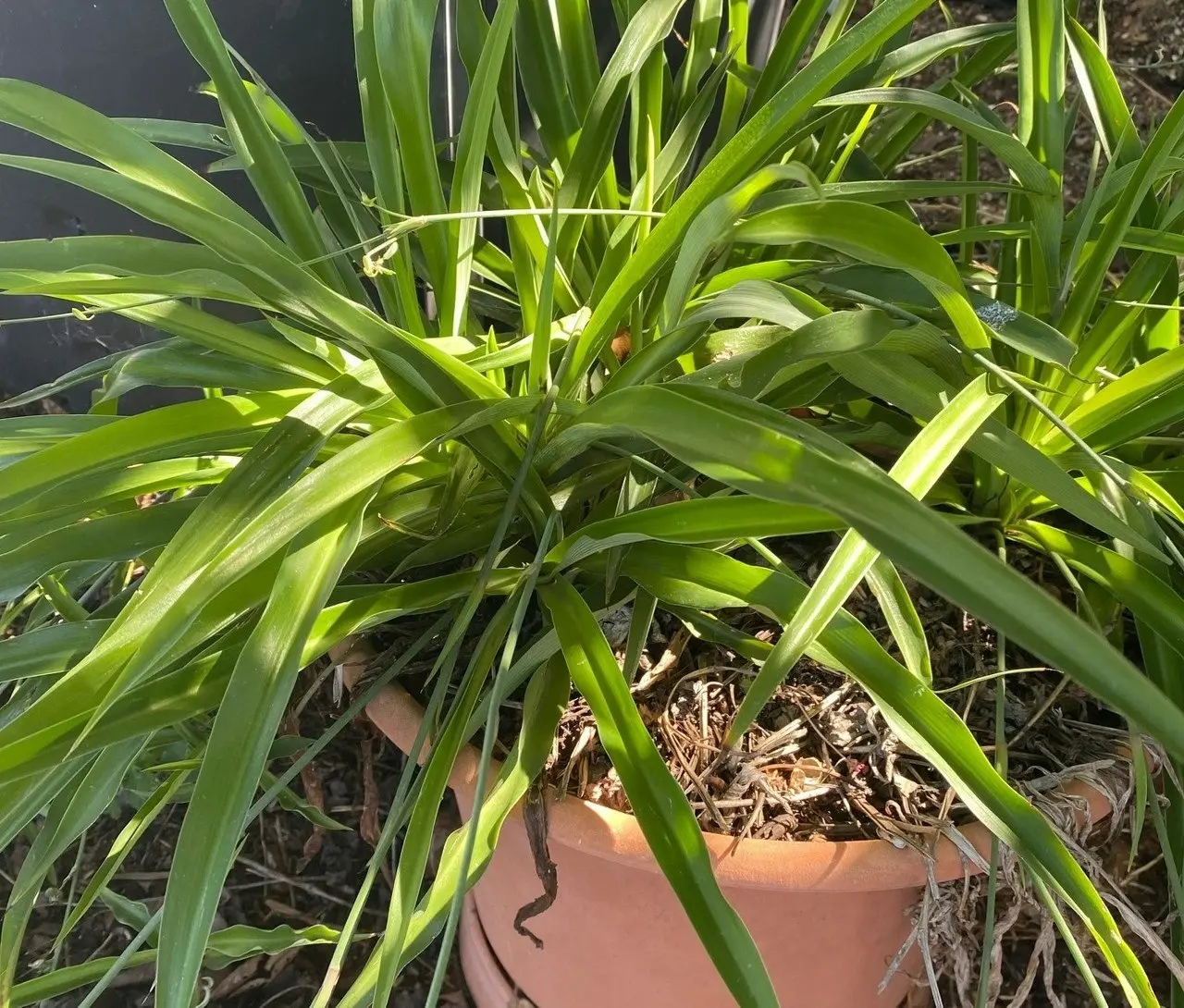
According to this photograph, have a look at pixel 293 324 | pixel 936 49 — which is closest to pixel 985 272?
pixel 936 49

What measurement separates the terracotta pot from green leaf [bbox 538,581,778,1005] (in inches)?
3.1

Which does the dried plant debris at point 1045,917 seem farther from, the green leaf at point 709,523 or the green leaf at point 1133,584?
the green leaf at point 709,523

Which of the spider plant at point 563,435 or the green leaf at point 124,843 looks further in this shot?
the green leaf at point 124,843

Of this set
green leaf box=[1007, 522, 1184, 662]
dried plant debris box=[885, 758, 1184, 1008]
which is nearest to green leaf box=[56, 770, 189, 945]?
dried plant debris box=[885, 758, 1184, 1008]

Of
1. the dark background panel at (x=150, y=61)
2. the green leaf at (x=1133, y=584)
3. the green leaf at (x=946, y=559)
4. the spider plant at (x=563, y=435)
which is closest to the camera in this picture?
the green leaf at (x=946, y=559)

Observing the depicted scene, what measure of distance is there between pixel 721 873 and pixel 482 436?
28 centimetres

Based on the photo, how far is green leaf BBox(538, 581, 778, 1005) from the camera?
0.38 metres

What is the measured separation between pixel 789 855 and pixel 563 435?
266mm

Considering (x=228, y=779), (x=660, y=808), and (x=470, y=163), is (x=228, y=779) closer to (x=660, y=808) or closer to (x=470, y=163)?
(x=660, y=808)

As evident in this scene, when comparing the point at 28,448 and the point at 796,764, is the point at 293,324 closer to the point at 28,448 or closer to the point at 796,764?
the point at 28,448

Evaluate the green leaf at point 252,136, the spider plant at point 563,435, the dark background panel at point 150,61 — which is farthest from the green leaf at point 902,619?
the dark background panel at point 150,61

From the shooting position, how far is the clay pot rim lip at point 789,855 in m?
0.49

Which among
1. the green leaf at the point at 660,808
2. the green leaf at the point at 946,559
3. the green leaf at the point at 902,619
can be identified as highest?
the green leaf at the point at 946,559

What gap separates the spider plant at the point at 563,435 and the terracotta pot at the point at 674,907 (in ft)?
0.24
